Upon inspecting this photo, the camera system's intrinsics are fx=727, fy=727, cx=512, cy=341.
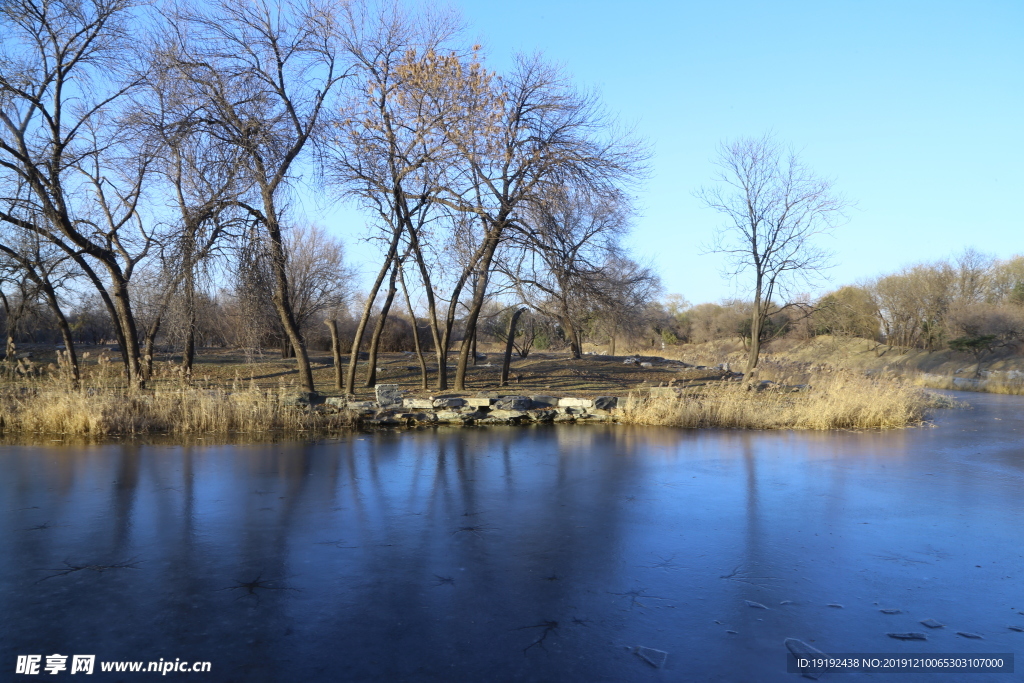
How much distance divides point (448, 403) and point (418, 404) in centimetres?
65

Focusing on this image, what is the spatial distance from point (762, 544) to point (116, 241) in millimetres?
19210

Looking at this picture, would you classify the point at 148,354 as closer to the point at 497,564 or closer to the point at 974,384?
the point at 497,564

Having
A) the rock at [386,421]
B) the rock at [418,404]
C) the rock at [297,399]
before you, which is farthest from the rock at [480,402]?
the rock at [297,399]

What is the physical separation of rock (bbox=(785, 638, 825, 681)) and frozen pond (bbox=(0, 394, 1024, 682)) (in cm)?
7

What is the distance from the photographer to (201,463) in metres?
10.1

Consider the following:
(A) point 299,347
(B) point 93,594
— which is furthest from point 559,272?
(B) point 93,594

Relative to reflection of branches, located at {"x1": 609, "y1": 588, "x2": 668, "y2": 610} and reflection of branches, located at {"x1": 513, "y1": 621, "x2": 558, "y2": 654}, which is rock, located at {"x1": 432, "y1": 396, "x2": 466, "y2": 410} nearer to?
reflection of branches, located at {"x1": 609, "y1": 588, "x2": 668, "y2": 610}

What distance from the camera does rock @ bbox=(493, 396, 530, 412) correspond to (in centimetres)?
Answer: 1587

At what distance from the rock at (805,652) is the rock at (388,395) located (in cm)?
1234

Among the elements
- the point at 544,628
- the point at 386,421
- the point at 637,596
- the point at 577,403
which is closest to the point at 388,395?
the point at 386,421

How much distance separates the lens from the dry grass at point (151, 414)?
12.9 meters

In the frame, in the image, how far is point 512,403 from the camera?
52.3 ft

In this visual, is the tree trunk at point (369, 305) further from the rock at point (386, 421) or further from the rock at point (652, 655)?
the rock at point (652, 655)

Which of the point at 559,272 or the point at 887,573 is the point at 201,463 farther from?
the point at 559,272
